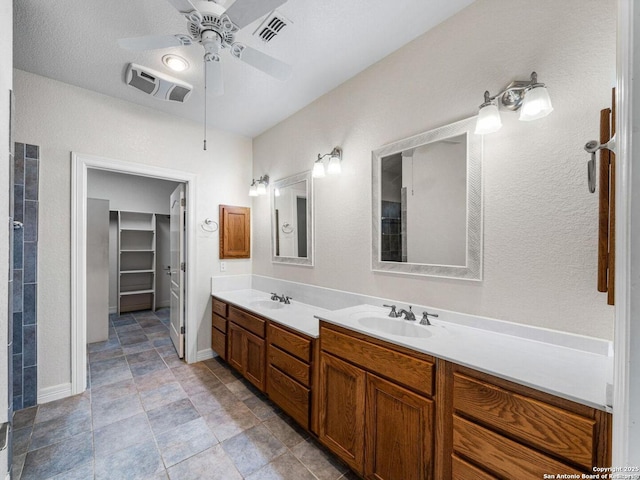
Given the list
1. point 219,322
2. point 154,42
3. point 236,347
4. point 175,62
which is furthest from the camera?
point 219,322

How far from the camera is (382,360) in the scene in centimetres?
141

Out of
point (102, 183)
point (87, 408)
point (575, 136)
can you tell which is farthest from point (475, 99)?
point (102, 183)

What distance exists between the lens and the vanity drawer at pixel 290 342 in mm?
1861

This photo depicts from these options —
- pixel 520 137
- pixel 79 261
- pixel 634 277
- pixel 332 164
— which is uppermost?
pixel 332 164

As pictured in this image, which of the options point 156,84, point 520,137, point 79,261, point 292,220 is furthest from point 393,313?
point 79,261

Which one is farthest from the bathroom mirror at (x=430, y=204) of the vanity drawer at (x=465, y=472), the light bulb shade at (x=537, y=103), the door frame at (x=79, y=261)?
the door frame at (x=79, y=261)

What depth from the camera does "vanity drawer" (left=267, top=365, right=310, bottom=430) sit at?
187cm

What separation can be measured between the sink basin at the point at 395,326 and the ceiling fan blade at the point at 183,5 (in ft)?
6.18

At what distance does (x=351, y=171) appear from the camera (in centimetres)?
231

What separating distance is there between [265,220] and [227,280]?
2.81 ft

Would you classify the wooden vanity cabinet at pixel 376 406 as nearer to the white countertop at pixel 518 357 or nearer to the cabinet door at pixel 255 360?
the white countertop at pixel 518 357

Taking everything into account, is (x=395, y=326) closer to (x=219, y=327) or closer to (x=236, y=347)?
(x=236, y=347)

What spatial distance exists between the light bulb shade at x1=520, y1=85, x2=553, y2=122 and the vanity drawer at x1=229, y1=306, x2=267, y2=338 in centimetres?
215

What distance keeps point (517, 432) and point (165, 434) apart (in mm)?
2158
